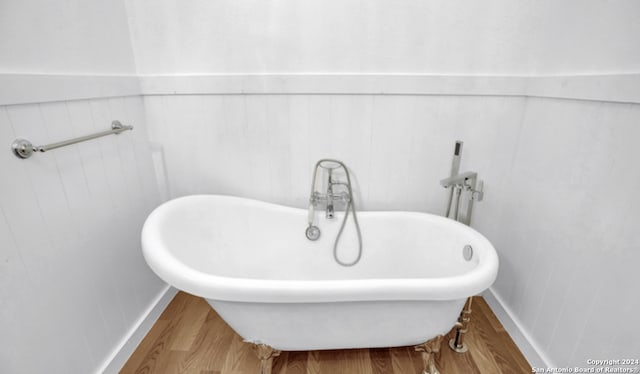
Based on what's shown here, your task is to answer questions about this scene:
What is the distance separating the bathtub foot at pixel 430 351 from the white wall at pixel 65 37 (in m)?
1.60

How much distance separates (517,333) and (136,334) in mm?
1729

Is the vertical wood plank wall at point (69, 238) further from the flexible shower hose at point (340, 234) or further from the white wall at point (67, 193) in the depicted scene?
the flexible shower hose at point (340, 234)

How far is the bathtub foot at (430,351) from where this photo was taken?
0.98m

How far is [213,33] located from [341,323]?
1.34 m

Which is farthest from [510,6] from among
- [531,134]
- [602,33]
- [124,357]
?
[124,357]

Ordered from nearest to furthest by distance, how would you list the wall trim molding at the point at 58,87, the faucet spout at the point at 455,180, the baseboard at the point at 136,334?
the wall trim molding at the point at 58,87
the baseboard at the point at 136,334
the faucet spout at the point at 455,180

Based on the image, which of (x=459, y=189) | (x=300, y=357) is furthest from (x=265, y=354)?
(x=459, y=189)

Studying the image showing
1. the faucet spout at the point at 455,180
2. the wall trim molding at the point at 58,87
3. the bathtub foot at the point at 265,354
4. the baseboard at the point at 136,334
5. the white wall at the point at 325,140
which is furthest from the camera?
the white wall at the point at 325,140

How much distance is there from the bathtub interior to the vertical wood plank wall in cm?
29

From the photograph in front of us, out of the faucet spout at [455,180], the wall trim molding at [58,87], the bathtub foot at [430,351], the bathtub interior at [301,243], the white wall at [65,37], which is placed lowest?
the bathtub foot at [430,351]

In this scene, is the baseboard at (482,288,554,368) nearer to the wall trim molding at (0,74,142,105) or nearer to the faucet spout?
the faucet spout

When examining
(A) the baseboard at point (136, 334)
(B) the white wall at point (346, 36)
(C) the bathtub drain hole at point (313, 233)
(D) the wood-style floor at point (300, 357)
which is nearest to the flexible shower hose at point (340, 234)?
(C) the bathtub drain hole at point (313, 233)

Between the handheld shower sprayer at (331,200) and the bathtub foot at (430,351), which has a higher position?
the handheld shower sprayer at (331,200)

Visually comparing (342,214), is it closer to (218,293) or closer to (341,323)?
(341,323)
